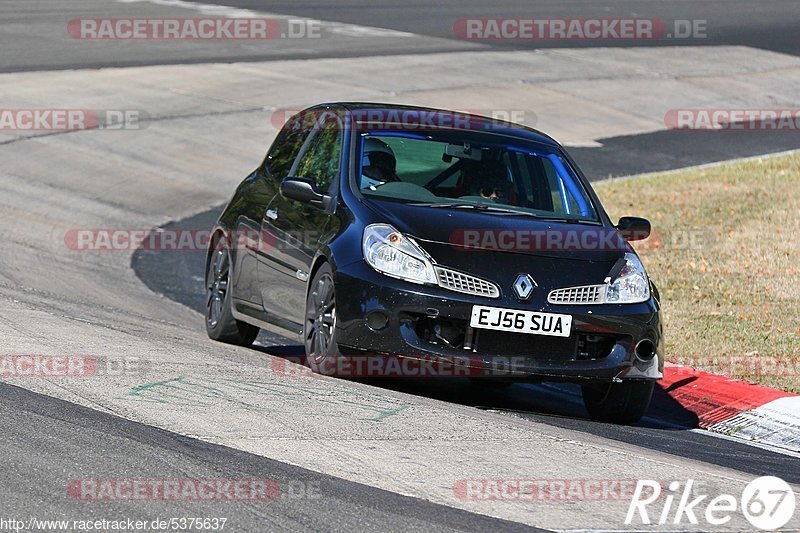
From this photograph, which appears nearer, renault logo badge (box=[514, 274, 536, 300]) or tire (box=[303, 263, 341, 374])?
renault logo badge (box=[514, 274, 536, 300])

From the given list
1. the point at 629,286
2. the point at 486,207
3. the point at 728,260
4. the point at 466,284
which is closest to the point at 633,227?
the point at 629,286

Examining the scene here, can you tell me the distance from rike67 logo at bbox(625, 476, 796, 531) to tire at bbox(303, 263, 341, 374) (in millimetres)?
2483

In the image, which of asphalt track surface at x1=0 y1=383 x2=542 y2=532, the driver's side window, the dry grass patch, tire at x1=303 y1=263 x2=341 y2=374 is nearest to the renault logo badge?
tire at x1=303 y1=263 x2=341 y2=374

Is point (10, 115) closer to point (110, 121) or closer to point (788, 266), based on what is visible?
point (110, 121)

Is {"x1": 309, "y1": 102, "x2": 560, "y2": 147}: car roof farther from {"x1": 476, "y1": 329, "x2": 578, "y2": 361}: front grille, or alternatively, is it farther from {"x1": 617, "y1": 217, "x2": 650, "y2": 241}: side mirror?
{"x1": 476, "y1": 329, "x2": 578, "y2": 361}: front grille

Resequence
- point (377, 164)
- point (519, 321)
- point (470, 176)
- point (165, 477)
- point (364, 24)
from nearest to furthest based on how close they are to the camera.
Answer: point (165, 477)
point (519, 321)
point (377, 164)
point (470, 176)
point (364, 24)

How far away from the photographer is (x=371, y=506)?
223 inches

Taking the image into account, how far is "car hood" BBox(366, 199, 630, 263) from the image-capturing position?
8.22 meters

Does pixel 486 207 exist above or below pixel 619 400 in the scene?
above

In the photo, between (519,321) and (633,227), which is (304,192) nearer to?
(519,321)

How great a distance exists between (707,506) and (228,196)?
12.1 metres

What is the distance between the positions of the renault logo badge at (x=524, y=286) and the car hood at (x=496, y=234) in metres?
0.22

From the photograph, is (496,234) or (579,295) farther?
(496,234)

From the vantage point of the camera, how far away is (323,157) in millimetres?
9516
